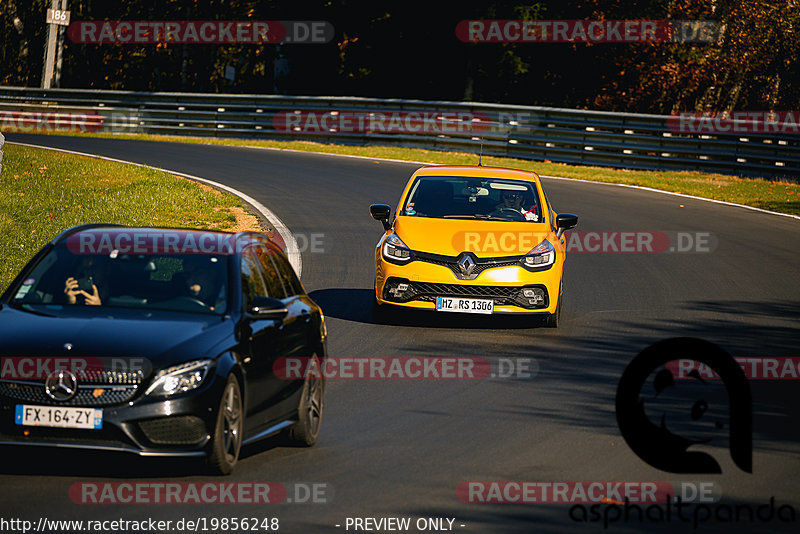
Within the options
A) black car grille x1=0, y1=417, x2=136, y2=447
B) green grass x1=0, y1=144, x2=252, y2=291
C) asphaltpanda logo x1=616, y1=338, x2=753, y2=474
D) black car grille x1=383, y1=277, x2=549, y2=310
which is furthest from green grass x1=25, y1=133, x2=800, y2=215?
black car grille x1=0, y1=417, x2=136, y2=447

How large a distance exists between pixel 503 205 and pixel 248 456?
8.04 metres

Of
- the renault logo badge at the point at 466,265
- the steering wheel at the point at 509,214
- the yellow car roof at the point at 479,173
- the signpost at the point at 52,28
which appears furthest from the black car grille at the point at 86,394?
the signpost at the point at 52,28

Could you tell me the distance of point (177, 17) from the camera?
66688mm

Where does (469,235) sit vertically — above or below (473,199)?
below

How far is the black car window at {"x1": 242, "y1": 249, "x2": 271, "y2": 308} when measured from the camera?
29.3ft

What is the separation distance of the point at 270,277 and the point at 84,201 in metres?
13.9

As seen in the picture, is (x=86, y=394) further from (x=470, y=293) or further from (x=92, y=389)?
(x=470, y=293)

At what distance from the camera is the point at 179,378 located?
7773 mm

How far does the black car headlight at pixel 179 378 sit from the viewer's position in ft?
25.2

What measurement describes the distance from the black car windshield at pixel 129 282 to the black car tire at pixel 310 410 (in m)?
1.00

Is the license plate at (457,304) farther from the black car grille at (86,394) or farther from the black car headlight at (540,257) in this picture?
the black car grille at (86,394)

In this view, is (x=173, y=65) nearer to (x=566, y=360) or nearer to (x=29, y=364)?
(x=566, y=360)

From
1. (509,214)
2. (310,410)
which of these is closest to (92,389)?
(310,410)

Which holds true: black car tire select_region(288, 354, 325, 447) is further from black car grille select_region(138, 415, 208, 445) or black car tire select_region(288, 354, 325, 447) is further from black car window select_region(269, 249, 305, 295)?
black car grille select_region(138, 415, 208, 445)
